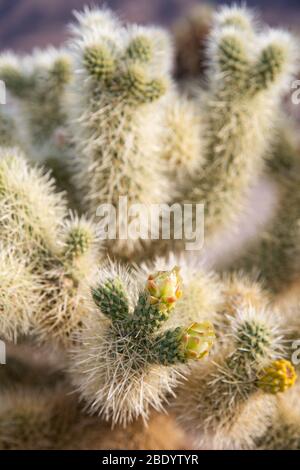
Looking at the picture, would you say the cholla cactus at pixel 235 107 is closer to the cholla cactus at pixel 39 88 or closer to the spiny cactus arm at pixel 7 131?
the cholla cactus at pixel 39 88

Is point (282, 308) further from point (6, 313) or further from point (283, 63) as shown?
point (6, 313)

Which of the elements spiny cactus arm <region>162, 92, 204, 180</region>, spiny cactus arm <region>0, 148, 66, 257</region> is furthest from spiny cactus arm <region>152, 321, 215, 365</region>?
spiny cactus arm <region>162, 92, 204, 180</region>

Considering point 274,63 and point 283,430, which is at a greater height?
point 274,63

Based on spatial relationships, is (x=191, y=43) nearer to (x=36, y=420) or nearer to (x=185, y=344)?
(x=36, y=420)

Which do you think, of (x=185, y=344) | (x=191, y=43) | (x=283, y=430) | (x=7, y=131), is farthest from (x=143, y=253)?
(x=191, y=43)

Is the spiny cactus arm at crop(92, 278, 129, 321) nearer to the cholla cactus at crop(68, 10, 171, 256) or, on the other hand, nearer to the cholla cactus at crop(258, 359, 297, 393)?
the cholla cactus at crop(258, 359, 297, 393)
